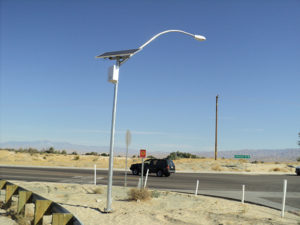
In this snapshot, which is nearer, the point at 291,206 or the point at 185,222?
the point at 185,222

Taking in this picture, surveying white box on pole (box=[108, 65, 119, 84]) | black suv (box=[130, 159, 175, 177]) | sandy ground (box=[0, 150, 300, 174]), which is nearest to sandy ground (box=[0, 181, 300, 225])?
white box on pole (box=[108, 65, 119, 84])

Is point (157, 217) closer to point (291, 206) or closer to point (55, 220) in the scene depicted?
point (55, 220)

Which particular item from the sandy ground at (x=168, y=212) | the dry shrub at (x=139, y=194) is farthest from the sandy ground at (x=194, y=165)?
the dry shrub at (x=139, y=194)

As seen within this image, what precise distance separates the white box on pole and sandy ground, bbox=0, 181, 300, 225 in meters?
4.30

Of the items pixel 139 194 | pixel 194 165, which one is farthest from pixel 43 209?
pixel 194 165

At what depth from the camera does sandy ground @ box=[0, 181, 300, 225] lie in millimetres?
9562

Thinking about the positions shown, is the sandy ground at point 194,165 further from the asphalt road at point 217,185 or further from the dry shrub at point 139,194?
the dry shrub at point 139,194

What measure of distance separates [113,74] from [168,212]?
4.95 m

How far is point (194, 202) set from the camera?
13234 millimetres

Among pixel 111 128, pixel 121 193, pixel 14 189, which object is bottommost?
pixel 121 193

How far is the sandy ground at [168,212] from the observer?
376 inches

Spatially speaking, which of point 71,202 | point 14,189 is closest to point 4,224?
point 14,189

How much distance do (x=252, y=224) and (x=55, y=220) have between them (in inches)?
233

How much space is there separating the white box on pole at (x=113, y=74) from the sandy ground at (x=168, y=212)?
169 inches
